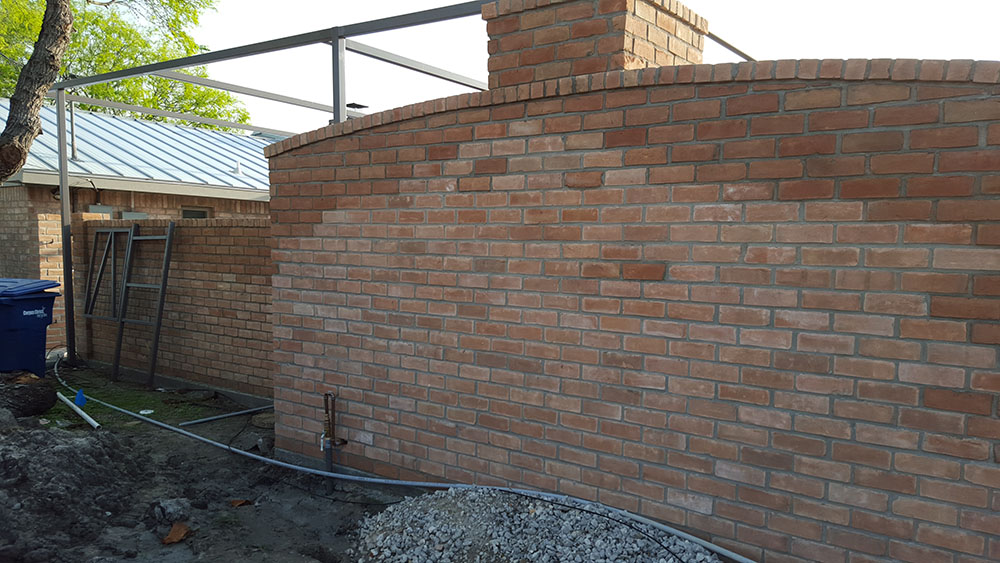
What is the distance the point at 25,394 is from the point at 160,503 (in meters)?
3.49

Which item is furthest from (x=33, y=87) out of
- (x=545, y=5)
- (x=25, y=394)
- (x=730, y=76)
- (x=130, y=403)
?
(x=730, y=76)

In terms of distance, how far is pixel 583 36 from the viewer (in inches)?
148

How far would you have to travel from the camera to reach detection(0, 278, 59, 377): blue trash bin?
7656mm

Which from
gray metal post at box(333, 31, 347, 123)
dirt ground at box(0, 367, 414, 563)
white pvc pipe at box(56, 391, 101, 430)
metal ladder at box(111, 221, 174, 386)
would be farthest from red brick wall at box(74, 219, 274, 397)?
gray metal post at box(333, 31, 347, 123)

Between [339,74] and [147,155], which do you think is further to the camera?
[147,155]

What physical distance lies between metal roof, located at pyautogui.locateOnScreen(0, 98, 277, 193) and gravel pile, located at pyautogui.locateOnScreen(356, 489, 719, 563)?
938 centimetres

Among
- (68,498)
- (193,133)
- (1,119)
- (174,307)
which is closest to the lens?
(68,498)

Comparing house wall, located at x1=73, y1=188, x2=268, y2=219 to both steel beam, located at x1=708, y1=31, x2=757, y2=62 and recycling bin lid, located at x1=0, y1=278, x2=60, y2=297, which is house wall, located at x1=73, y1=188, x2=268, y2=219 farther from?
steel beam, located at x1=708, y1=31, x2=757, y2=62

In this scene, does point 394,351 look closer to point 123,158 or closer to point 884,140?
point 884,140

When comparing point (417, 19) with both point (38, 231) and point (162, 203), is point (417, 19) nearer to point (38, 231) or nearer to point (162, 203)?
point (38, 231)

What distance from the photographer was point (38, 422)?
6.41 m

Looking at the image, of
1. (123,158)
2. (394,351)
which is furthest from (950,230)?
(123,158)

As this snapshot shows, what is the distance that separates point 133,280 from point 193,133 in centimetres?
1003

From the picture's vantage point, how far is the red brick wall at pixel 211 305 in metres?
7.48
